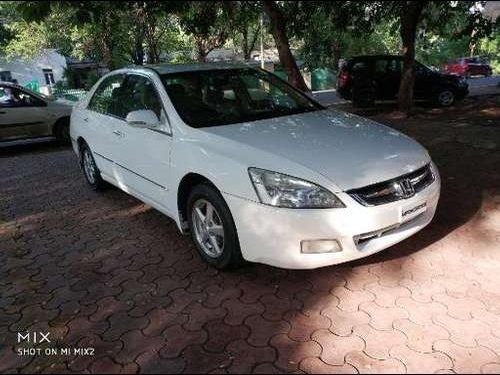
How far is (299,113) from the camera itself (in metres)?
4.46

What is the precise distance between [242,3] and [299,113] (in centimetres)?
462

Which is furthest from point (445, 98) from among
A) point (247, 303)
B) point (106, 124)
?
point (247, 303)

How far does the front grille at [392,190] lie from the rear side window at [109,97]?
2.95 meters

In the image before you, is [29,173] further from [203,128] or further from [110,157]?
[203,128]

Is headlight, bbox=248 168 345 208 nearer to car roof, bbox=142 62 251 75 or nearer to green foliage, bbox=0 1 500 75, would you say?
car roof, bbox=142 62 251 75

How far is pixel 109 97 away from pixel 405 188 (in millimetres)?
3657

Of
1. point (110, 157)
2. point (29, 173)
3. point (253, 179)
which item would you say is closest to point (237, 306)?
point (253, 179)

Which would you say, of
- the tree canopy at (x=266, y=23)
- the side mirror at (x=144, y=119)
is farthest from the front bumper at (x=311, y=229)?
the tree canopy at (x=266, y=23)

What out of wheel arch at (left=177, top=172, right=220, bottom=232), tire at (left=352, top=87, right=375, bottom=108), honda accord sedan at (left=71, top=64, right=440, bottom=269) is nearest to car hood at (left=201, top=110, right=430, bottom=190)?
honda accord sedan at (left=71, top=64, right=440, bottom=269)

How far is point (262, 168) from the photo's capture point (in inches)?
129

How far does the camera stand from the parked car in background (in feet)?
32.5

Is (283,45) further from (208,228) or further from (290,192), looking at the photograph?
(290,192)

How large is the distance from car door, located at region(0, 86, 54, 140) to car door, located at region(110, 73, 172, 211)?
608cm

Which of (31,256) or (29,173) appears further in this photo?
(29,173)
